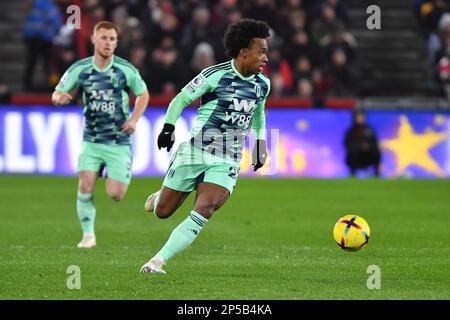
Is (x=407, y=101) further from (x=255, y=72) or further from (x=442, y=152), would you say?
(x=255, y=72)

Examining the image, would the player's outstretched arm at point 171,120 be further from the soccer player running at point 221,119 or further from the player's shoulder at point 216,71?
the player's shoulder at point 216,71

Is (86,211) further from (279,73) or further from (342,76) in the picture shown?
(342,76)

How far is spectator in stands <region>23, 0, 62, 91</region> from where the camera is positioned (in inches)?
933

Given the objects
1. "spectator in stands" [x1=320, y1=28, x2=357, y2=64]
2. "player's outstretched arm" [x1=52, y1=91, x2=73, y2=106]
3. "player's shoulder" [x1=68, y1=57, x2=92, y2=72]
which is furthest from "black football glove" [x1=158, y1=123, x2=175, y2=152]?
"spectator in stands" [x1=320, y1=28, x2=357, y2=64]

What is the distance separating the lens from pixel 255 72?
33.3ft

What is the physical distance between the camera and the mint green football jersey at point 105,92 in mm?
12820

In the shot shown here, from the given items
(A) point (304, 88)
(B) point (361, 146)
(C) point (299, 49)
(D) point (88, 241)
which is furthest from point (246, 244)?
(C) point (299, 49)

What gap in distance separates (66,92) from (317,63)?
40.9 ft

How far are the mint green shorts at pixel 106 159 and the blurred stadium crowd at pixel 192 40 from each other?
9926 millimetres

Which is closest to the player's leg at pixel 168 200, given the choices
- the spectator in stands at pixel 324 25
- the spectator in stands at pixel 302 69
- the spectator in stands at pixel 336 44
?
the spectator in stands at pixel 302 69

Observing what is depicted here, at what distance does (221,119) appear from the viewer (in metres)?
10.1

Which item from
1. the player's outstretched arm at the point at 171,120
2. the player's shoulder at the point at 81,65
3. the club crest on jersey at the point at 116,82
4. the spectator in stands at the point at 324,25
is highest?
the spectator in stands at the point at 324,25

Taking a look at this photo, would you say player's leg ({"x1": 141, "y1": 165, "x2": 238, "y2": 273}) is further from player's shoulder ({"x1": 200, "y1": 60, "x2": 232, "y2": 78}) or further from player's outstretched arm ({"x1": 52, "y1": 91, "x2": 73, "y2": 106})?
player's outstretched arm ({"x1": 52, "y1": 91, "x2": 73, "y2": 106})

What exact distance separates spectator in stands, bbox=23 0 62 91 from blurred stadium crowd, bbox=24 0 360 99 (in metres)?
0.02
